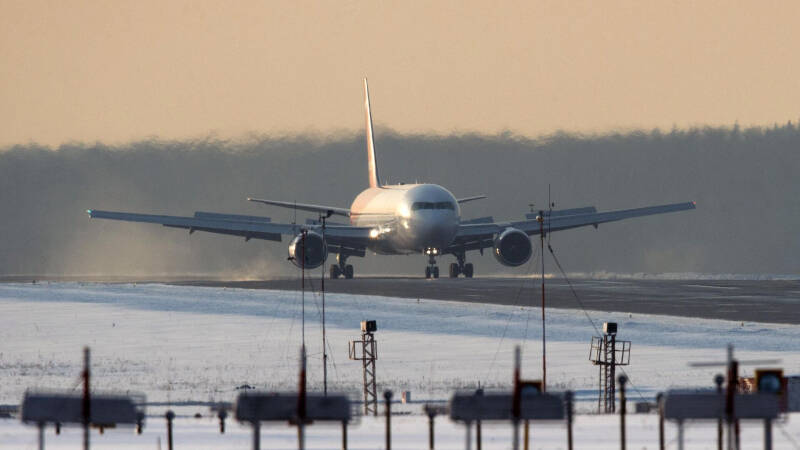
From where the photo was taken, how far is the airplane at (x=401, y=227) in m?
89.6

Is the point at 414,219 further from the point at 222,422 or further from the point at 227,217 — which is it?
the point at 222,422

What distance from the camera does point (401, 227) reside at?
91.4m

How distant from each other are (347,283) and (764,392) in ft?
217

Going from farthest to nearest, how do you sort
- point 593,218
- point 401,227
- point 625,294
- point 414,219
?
point 593,218
point 401,227
point 414,219
point 625,294

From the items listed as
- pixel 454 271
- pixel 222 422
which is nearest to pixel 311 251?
pixel 454 271

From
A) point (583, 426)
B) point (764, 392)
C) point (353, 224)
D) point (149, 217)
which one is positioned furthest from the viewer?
point (353, 224)

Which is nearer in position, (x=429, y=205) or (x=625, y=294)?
(x=625, y=294)

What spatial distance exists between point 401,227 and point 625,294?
18.5m

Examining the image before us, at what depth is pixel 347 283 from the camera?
89312mm

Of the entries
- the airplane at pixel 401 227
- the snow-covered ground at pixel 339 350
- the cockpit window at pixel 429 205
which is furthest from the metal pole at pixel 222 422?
the cockpit window at pixel 429 205

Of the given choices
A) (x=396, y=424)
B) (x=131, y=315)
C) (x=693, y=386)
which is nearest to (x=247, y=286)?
(x=131, y=315)

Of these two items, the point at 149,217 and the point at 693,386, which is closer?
the point at 693,386

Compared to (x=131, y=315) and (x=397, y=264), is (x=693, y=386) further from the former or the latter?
(x=397, y=264)

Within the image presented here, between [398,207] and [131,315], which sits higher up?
[398,207]
